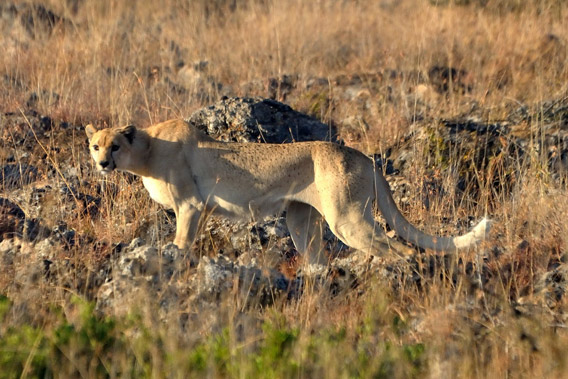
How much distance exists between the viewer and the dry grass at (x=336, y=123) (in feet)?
17.3

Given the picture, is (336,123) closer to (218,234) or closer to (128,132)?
(218,234)

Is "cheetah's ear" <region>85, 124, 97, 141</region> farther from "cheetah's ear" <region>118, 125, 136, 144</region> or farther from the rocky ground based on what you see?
the rocky ground

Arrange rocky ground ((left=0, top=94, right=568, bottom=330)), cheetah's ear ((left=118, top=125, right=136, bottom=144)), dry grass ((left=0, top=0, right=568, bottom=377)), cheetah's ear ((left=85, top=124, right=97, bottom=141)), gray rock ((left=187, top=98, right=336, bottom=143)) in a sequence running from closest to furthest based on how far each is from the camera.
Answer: dry grass ((left=0, top=0, right=568, bottom=377)) < rocky ground ((left=0, top=94, right=568, bottom=330)) < cheetah's ear ((left=118, top=125, right=136, bottom=144)) < cheetah's ear ((left=85, top=124, right=97, bottom=141)) < gray rock ((left=187, top=98, right=336, bottom=143))

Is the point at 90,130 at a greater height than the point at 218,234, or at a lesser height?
greater

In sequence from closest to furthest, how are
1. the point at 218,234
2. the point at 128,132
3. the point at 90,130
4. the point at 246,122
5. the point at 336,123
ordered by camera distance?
the point at 128,132
the point at 90,130
the point at 218,234
the point at 246,122
the point at 336,123

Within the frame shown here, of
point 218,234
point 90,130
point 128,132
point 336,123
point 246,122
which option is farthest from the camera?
point 336,123

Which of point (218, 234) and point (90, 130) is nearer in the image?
point (90, 130)

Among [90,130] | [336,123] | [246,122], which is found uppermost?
[90,130]

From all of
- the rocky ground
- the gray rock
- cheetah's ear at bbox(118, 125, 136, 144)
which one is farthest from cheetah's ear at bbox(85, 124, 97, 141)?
the gray rock

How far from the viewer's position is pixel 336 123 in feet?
41.0

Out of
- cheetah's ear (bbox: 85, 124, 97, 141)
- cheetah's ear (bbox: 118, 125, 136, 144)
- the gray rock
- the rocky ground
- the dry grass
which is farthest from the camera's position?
the gray rock

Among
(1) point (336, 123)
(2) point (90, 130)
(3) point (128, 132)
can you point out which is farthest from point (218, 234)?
(1) point (336, 123)

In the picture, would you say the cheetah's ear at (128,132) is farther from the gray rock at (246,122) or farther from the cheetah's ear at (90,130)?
the gray rock at (246,122)

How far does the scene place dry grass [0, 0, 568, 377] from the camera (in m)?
5.27
